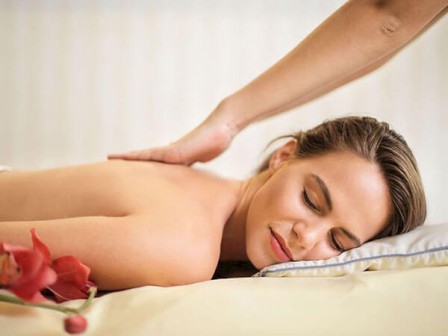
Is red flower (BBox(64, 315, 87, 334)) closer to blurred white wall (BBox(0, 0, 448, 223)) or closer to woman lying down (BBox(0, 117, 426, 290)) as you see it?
woman lying down (BBox(0, 117, 426, 290))

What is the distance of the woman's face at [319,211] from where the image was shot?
1221 millimetres

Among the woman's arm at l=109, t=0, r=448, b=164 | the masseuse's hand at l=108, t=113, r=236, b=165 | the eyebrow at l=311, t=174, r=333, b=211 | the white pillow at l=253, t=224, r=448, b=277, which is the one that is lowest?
the white pillow at l=253, t=224, r=448, b=277

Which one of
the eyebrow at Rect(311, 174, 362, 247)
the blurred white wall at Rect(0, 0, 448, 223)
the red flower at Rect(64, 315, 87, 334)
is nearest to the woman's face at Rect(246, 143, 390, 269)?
the eyebrow at Rect(311, 174, 362, 247)

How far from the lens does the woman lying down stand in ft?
3.28

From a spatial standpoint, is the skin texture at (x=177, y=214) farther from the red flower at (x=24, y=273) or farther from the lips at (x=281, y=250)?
the red flower at (x=24, y=273)

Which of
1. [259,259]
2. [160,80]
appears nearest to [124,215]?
[259,259]

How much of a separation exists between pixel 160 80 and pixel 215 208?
2.89 ft

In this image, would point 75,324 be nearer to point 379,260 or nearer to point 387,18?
point 379,260

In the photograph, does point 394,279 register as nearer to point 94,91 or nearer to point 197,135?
point 197,135

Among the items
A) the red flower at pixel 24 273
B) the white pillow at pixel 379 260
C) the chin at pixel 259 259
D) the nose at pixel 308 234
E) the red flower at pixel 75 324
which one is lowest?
the chin at pixel 259 259

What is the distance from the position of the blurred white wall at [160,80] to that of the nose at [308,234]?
2.60 feet

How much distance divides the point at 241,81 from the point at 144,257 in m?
1.19

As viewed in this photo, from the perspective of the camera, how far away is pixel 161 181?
4.05ft

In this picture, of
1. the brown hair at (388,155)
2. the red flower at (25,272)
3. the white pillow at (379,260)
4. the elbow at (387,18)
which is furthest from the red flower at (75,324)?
the elbow at (387,18)
